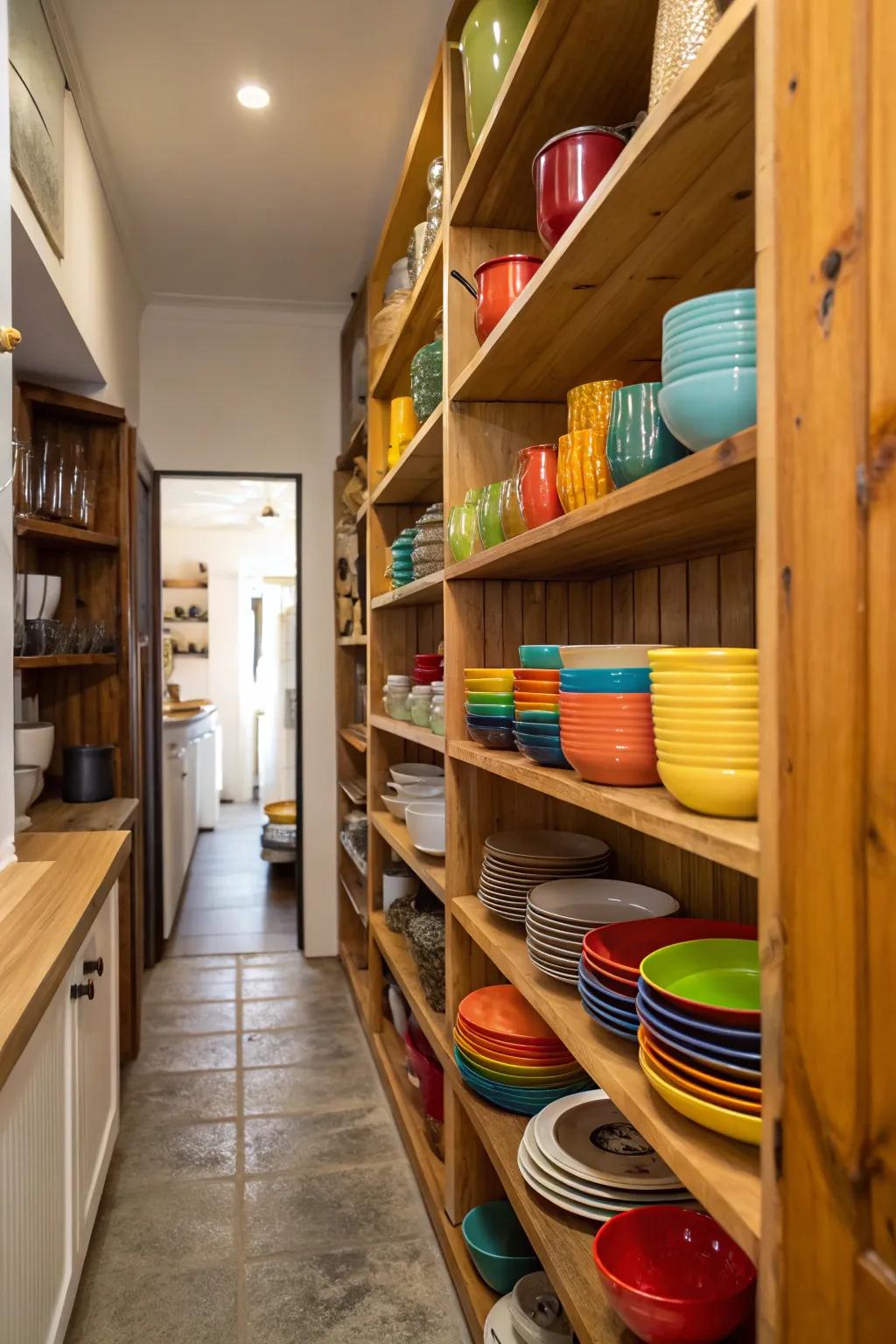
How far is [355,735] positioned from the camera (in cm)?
366

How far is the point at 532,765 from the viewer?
1.44m

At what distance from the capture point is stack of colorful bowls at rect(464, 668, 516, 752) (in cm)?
165

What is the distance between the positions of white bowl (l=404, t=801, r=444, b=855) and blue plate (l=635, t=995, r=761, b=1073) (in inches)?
48.0

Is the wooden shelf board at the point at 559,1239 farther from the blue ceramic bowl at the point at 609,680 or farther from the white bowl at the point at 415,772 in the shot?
the white bowl at the point at 415,772

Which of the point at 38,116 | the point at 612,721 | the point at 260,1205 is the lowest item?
the point at 260,1205

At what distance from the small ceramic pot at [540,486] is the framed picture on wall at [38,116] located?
4.38 feet

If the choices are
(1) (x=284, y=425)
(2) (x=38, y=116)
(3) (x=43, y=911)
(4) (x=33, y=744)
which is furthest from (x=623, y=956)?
(1) (x=284, y=425)

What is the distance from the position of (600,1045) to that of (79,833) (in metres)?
1.46

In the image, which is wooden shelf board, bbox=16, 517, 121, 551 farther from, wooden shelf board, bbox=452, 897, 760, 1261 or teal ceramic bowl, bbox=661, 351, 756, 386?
teal ceramic bowl, bbox=661, 351, 756, 386

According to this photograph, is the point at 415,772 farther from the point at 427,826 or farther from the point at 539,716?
the point at 539,716

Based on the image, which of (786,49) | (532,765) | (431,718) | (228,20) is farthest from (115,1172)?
(228,20)

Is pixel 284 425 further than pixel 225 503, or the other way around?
pixel 225 503

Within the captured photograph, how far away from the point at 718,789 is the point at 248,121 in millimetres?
2568

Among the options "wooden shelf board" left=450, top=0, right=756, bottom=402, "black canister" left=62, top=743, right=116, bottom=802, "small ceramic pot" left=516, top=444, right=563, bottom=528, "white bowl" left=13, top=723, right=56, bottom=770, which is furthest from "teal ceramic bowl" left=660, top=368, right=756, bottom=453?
"black canister" left=62, top=743, right=116, bottom=802
